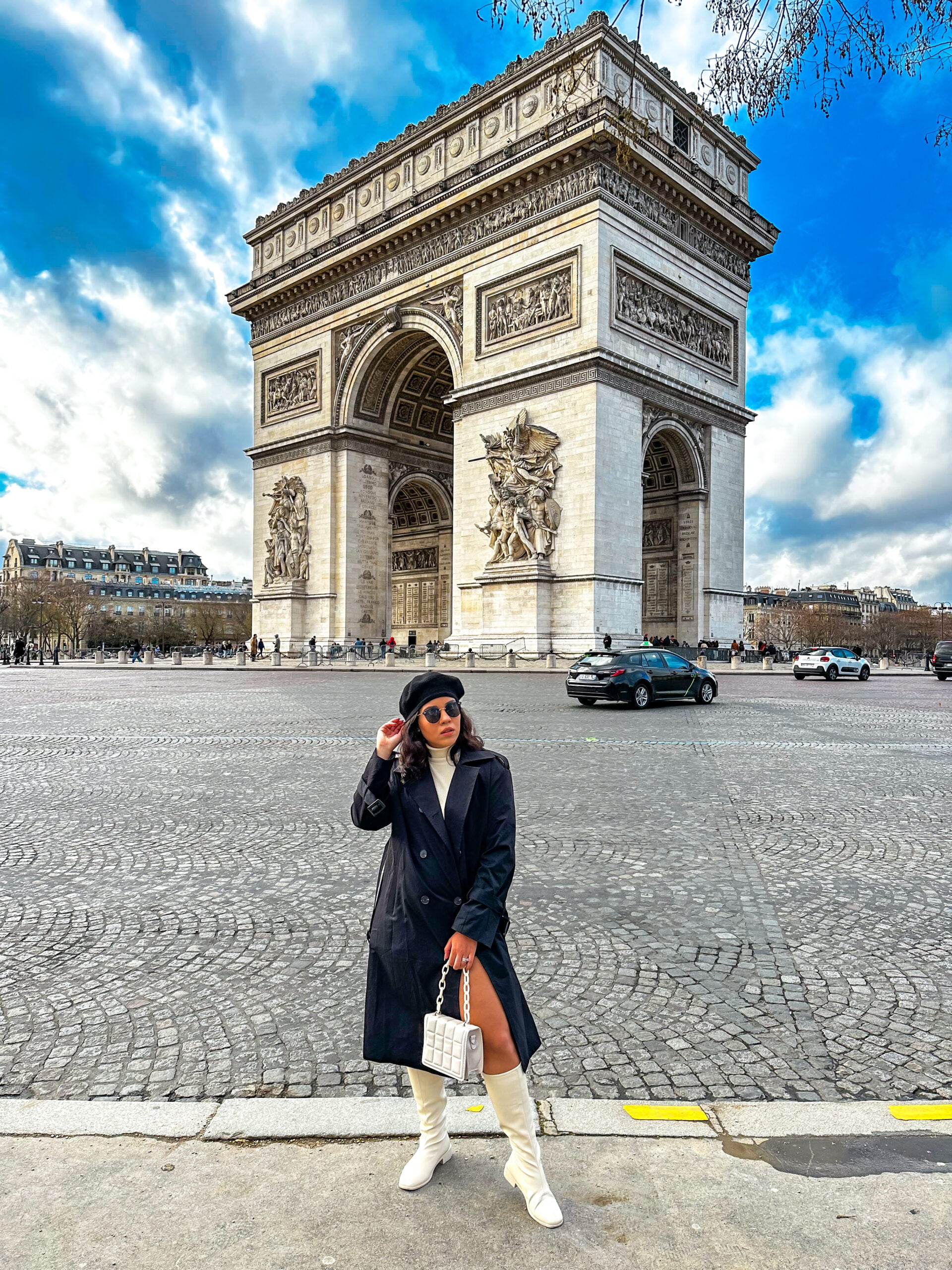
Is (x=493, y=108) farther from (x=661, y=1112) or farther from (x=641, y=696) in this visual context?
(x=661, y=1112)

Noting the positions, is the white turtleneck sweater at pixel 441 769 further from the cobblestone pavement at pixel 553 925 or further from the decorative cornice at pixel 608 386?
the decorative cornice at pixel 608 386

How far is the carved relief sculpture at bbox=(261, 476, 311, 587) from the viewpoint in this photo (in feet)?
128

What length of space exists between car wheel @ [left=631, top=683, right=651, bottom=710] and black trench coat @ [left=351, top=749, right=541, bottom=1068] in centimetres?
1439

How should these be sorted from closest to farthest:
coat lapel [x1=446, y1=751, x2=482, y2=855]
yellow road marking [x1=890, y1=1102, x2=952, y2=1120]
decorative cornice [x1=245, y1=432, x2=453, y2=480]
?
coat lapel [x1=446, y1=751, x2=482, y2=855] → yellow road marking [x1=890, y1=1102, x2=952, y2=1120] → decorative cornice [x1=245, y1=432, x2=453, y2=480]

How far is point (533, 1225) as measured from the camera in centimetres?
207

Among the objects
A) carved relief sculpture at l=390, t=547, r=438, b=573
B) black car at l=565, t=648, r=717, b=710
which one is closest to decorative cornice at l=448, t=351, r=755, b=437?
carved relief sculpture at l=390, t=547, r=438, b=573

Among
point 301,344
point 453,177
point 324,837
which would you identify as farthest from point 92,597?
point 324,837

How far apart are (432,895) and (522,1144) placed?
639 mm

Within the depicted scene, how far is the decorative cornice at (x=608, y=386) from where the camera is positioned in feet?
94.1

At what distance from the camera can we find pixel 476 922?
219 cm

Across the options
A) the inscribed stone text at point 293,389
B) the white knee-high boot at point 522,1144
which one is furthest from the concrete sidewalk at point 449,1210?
the inscribed stone text at point 293,389

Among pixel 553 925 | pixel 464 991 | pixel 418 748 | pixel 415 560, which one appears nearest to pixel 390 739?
pixel 418 748

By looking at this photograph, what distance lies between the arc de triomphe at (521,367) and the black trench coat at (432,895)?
86.5 ft

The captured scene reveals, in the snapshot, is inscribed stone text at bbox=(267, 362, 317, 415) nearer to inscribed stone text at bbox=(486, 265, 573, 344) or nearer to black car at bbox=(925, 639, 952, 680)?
inscribed stone text at bbox=(486, 265, 573, 344)
